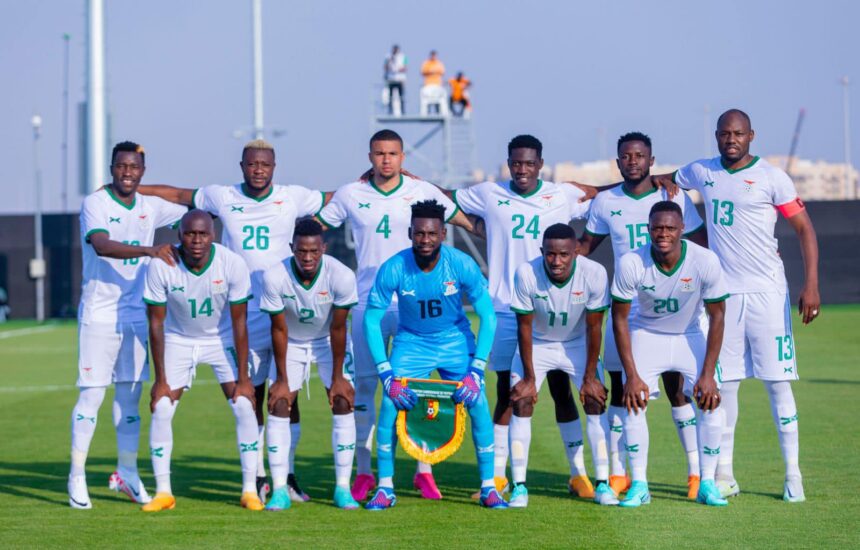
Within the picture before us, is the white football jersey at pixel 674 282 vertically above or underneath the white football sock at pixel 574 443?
above

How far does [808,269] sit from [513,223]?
203 cm

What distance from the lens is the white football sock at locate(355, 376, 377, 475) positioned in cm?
879

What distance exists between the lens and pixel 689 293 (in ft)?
26.2

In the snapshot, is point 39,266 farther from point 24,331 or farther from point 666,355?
point 666,355

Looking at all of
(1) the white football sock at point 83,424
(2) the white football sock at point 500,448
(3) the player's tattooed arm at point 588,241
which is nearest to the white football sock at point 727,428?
(3) the player's tattooed arm at point 588,241

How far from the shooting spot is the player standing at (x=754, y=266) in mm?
8281

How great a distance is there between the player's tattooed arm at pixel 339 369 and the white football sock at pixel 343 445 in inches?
2.4

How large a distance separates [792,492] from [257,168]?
13.8 ft

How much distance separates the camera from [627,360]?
26.2 ft

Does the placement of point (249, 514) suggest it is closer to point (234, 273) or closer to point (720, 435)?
point (234, 273)

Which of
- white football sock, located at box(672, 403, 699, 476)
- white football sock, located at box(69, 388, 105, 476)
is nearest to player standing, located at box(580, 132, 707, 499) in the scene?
white football sock, located at box(672, 403, 699, 476)

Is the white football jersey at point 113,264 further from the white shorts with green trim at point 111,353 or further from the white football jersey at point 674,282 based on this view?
the white football jersey at point 674,282

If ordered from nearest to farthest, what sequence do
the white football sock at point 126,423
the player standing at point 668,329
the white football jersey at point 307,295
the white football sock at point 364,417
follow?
the player standing at point 668,329
the white football jersey at point 307,295
the white football sock at point 126,423
the white football sock at point 364,417

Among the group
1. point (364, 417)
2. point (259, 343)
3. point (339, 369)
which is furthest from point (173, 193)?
point (364, 417)
